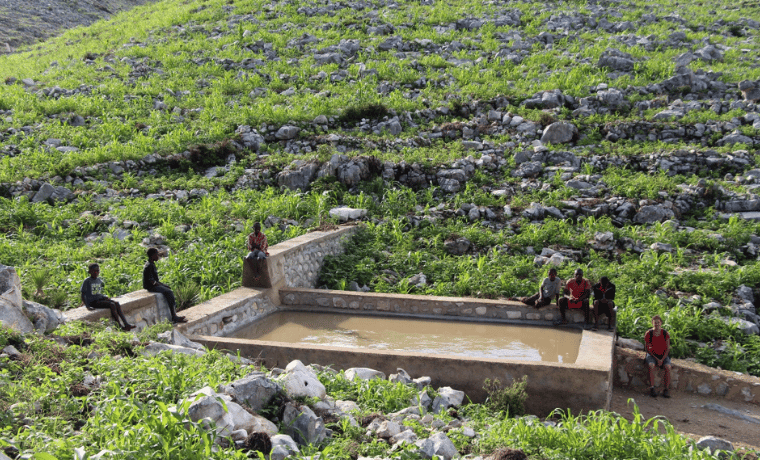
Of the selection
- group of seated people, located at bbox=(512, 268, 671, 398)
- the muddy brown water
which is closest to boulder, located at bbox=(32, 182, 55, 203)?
the muddy brown water

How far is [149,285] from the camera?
7.71 m

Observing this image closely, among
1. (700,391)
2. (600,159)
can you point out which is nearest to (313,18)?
(600,159)

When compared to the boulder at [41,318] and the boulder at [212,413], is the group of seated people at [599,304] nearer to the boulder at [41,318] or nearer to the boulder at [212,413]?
the boulder at [212,413]

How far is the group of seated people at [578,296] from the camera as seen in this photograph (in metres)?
8.34

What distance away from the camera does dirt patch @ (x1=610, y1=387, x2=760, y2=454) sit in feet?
21.3

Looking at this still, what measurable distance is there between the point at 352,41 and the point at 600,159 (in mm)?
11843

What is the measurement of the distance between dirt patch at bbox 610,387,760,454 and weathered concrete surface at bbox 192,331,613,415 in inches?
35.7

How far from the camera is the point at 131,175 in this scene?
14.2m

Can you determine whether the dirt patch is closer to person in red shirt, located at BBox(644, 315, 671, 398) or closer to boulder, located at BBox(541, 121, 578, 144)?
person in red shirt, located at BBox(644, 315, 671, 398)

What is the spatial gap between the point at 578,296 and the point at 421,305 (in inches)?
99.2

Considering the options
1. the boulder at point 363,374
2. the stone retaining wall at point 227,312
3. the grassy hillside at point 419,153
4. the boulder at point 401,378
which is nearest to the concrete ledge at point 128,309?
the stone retaining wall at point 227,312

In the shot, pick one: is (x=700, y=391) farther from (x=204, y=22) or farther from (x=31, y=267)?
(x=204, y=22)

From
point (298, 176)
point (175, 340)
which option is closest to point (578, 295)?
point (175, 340)

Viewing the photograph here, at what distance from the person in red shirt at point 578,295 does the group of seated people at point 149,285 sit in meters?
4.96
